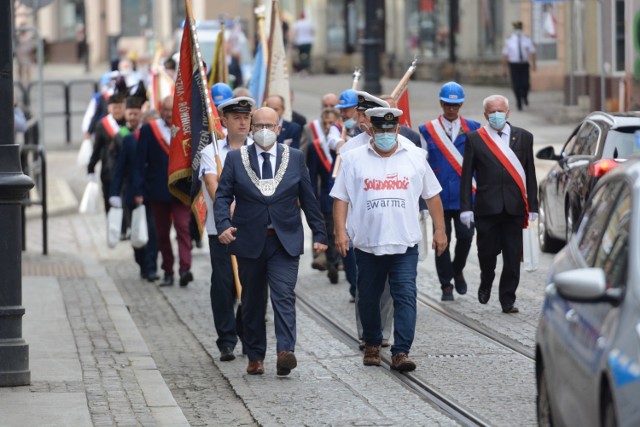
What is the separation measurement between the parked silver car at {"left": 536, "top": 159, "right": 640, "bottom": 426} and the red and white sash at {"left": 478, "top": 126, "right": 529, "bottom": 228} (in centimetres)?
548

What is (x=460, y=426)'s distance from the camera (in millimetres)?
9062

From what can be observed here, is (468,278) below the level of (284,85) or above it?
below

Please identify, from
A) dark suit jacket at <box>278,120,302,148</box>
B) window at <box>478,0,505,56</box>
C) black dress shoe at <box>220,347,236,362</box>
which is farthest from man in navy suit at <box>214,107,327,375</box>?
window at <box>478,0,505,56</box>

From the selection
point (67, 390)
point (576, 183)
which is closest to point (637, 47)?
point (576, 183)

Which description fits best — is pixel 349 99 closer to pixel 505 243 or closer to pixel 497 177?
pixel 497 177

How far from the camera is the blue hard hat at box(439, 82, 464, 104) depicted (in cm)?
1382

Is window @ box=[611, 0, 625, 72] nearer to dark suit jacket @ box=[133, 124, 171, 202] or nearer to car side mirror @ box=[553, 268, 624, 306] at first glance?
dark suit jacket @ box=[133, 124, 171, 202]

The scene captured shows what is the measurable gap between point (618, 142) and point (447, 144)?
73.2 inches

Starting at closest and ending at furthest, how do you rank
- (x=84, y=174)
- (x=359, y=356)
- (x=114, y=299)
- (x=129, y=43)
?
(x=359, y=356), (x=114, y=299), (x=84, y=174), (x=129, y=43)

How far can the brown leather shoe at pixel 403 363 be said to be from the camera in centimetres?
1090

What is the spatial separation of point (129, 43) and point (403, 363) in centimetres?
5088

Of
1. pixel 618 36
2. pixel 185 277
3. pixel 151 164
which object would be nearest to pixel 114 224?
pixel 151 164

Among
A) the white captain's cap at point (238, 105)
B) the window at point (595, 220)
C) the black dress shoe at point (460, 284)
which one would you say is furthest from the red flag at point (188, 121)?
the window at point (595, 220)

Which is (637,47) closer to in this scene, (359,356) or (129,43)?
(359,356)
